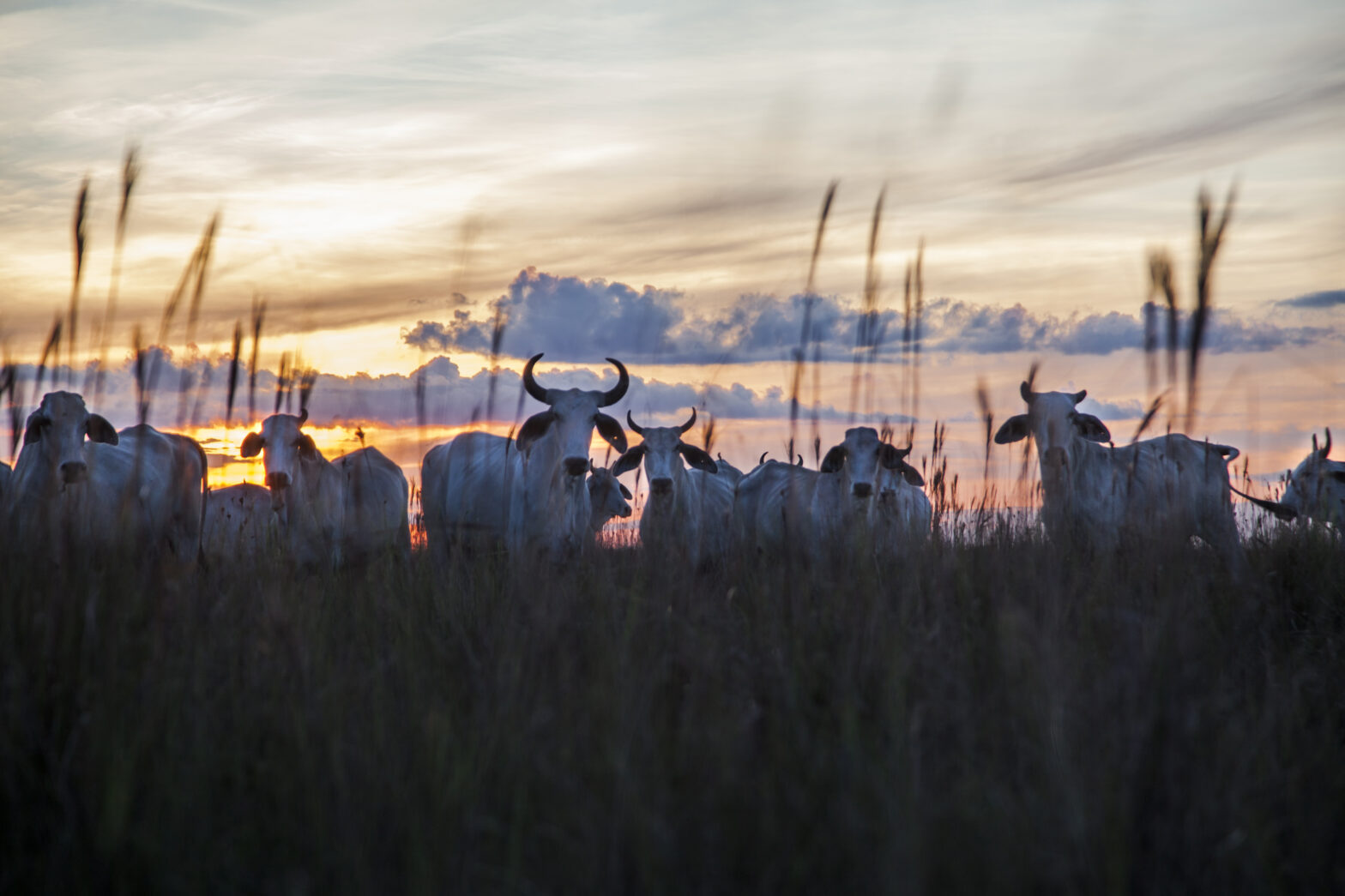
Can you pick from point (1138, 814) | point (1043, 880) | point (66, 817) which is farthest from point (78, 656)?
point (1138, 814)

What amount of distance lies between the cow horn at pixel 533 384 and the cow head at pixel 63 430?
3.76 metres

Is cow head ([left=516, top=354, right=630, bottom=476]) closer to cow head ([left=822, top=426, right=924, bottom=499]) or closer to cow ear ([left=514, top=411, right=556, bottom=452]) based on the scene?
cow ear ([left=514, top=411, right=556, bottom=452])

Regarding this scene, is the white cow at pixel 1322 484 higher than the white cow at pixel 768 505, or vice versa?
the white cow at pixel 1322 484

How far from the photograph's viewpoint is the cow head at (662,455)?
9.68 m

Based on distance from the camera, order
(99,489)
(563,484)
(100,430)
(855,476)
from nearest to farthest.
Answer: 1. (99,489)
2. (100,430)
3. (563,484)
4. (855,476)

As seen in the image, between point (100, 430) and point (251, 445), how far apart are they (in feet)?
5.00

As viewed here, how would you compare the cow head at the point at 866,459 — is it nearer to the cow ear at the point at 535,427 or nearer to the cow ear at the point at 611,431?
the cow ear at the point at 611,431

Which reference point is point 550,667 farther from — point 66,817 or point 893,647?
point 66,817

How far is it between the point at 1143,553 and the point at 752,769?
11.8 feet

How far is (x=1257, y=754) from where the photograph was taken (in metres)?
3.16

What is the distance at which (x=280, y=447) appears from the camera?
389 inches

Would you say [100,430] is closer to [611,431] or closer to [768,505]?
[611,431]

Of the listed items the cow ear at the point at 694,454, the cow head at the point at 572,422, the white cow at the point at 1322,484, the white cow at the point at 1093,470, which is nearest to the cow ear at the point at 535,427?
the cow head at the point at 572,422

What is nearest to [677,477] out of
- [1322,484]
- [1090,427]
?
[1090,427]
